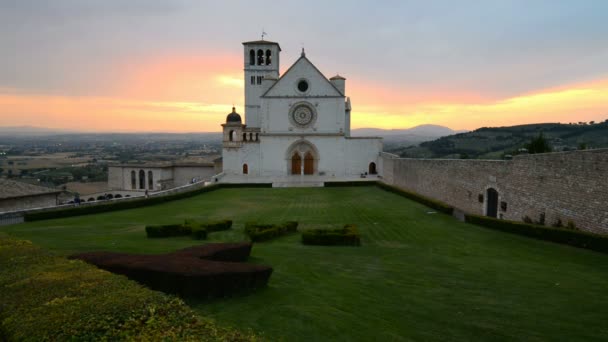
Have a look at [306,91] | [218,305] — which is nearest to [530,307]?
[218,305]

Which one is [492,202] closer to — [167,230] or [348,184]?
[167,230]

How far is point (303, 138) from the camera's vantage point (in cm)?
4816

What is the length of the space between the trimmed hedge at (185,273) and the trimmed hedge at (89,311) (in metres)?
0.90

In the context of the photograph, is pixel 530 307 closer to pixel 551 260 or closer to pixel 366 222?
pixel 551 260

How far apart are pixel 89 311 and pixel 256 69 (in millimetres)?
50219

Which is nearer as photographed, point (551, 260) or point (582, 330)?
point (582, 330)

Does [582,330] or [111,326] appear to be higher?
[111,326]

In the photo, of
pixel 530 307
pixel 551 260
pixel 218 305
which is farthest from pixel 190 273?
pixel 551 260

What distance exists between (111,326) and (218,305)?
2850 mm

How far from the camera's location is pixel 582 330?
24.3 feet

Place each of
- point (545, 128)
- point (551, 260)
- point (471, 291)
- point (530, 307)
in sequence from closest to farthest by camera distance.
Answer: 1. point (530, 307)
2. point (471, 291)
3. point (551, 260)
4. point (545, 128)

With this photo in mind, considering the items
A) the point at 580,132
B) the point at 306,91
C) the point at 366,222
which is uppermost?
the point at 306,91

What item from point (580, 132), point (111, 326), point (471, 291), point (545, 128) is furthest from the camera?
point (545, 128)

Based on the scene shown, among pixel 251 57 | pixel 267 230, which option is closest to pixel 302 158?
pixel 251 57
